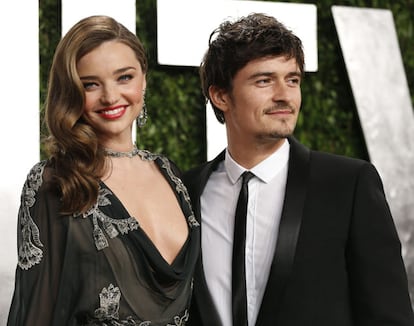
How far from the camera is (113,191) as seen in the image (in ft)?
8.85

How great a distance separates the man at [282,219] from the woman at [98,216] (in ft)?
0.47

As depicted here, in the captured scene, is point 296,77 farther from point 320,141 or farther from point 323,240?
point 320,141

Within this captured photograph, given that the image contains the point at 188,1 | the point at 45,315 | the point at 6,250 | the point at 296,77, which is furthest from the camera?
the point at 188,1

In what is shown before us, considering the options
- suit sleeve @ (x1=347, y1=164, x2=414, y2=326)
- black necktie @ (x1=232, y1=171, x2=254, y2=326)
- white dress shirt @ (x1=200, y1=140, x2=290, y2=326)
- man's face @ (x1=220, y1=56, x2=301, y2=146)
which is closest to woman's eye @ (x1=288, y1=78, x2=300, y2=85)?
man's face @ (x1=220, y1=56, x2=301, y2=146)

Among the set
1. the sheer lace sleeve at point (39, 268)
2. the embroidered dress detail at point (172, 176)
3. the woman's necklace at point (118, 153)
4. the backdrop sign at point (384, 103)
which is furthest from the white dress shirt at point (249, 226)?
the backdrop sign at point (384, 103)

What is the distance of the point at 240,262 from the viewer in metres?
2.78

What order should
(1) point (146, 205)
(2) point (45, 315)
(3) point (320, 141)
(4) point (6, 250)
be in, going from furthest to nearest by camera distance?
Result: (3) point (320, 141) < (4) point (6, 250) < (1) point (146, 205) < (2) point (45, 315)

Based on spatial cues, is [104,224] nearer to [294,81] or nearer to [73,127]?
[73,127]

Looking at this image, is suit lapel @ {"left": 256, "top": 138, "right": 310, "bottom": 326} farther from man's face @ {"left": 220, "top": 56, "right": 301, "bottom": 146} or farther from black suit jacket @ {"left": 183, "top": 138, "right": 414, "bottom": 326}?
man's face @ {"left": 220, "top": 56, "right": 301, "bottom": 146}

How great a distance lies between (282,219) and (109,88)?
2.28ft

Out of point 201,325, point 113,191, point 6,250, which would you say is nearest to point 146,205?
point 113,191

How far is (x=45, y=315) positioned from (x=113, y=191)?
0.43 meters

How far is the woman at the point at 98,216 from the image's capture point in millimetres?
2566

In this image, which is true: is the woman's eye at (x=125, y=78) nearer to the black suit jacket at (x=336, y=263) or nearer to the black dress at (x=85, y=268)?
the black dress at (x=85, y=268)
